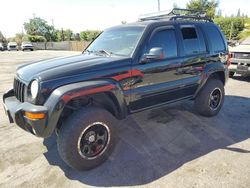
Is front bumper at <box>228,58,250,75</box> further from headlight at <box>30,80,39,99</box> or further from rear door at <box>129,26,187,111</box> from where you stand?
headlight at <box>30,80,39,99</box>

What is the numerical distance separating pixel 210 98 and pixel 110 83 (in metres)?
2.57

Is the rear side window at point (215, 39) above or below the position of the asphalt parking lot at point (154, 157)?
above

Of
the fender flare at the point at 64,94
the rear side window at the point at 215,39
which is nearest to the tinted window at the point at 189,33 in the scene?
the rear side window at the point at 215,39

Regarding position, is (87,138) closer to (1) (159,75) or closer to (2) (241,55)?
(1) (159,75)

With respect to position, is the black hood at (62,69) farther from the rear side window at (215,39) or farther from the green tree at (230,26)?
the green tree at (230,26)

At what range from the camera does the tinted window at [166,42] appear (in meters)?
3.78

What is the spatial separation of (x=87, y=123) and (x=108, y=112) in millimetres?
368

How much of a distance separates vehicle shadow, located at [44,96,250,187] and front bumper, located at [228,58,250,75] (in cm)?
283

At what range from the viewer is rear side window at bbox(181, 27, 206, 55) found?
13.9ft

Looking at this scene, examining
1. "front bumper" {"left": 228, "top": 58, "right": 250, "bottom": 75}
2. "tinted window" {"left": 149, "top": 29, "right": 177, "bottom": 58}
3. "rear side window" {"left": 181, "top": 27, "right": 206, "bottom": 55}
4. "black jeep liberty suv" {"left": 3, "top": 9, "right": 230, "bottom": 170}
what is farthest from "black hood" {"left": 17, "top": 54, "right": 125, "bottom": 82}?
"front bumper" {"left": 228, "top": 58, "right": 250, "bottom": 75}

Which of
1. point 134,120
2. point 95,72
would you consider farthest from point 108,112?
point 134,120

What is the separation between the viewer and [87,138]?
3160 millimetres

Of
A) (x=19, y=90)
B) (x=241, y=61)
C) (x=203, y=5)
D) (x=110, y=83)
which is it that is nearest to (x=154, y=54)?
(x=110, y=83)

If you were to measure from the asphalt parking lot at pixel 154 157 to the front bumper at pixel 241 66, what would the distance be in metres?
3.52
